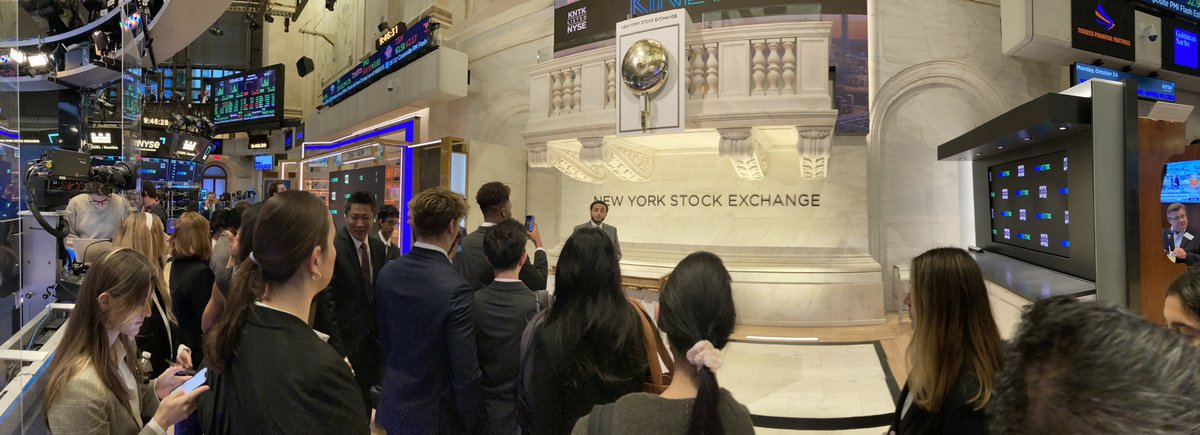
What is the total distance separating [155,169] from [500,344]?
51.9 ft

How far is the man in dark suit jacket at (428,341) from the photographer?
2.08 meters

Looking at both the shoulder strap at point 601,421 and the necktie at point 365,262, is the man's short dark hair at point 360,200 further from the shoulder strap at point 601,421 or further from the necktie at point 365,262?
the shoulder strap at point 601,421

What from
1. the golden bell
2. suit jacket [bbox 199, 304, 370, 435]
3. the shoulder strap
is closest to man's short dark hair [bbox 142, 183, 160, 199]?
the golden bell

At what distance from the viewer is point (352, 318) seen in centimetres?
281

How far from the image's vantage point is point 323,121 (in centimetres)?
1463

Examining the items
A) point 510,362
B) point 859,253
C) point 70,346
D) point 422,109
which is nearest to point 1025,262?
point 859,253

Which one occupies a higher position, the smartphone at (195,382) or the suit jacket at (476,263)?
the suit jacket at (476,263)

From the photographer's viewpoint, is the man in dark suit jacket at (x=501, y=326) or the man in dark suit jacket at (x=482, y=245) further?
the man in dark suit jacket at (x=482, y=245)

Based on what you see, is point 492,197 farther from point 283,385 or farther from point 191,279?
point 283,385

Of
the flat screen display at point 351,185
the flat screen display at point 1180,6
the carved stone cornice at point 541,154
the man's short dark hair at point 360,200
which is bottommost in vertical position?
the man's short dark hair at point 360,200

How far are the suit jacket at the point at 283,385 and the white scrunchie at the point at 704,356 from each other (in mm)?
765

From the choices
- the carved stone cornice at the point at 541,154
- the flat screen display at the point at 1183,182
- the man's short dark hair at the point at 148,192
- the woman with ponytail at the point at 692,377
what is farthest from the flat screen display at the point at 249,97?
the flat screen display at the point at 1183,182

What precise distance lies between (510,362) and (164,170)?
15915 mm

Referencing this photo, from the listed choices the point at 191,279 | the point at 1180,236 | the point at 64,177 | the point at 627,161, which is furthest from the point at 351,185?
the point at 1180,236
